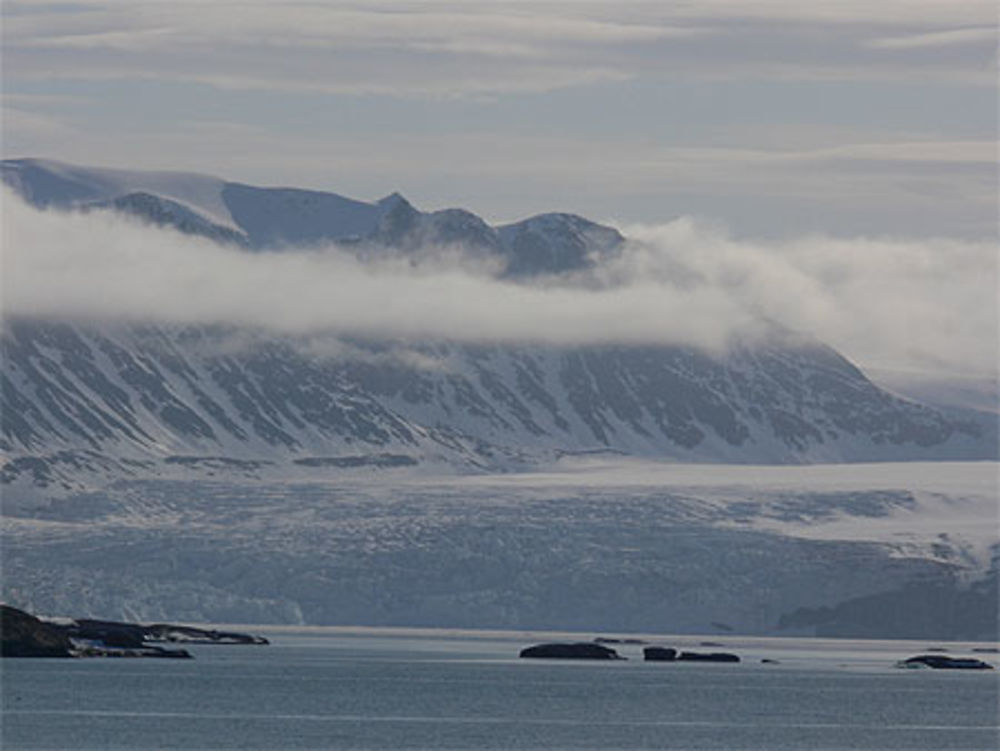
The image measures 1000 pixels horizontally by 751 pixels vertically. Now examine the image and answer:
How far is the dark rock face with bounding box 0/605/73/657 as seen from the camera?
16888 cm

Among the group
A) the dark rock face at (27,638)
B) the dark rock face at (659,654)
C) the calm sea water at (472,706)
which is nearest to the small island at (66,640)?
the dark rock face at (27,638)

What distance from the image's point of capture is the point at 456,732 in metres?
130

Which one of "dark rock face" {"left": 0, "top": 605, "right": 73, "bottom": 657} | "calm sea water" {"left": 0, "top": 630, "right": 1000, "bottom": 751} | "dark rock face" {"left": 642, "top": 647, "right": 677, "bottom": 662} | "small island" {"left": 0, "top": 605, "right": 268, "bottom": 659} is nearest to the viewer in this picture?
"calm sea water" {"left": 0, "top": 630, "right": 1000, "bottom": 751}

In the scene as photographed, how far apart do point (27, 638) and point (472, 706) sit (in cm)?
3457

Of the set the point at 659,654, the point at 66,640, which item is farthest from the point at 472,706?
the point at 659,654

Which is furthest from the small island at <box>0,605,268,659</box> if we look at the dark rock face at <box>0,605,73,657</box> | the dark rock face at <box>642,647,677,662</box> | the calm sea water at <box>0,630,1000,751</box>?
the dark rock face at <box>642,647,677,662</box>

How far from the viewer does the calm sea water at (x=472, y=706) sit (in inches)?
4941

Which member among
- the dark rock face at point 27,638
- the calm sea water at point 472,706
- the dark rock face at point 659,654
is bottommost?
the calm sea water at point 472,706

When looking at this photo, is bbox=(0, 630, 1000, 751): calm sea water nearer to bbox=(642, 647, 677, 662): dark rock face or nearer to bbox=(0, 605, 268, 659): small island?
bbox=(0, 605, 268, 659): small island

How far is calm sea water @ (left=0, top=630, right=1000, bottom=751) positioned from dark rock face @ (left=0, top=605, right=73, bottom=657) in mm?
1191

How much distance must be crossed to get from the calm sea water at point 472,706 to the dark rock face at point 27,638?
1.19m

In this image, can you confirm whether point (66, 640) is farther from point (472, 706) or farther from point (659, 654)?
point (659, 654)

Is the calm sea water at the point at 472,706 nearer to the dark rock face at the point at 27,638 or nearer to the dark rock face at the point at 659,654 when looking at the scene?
the dark rock face at the point at 27,638

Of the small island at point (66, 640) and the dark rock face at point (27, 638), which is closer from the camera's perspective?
the dark rock face at point (27, 638)
